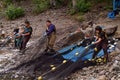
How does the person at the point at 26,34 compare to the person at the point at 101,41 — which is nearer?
the person at the point at 101,41

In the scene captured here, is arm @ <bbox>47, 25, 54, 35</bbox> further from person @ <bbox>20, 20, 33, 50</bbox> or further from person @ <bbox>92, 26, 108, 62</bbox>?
person @ <bbox>92, 26, 108, 62</bbox>

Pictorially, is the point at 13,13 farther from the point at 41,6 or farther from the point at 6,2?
the point at 6,2

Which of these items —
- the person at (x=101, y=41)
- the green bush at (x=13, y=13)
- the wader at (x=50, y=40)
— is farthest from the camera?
the green bush at (x=13, y=13)

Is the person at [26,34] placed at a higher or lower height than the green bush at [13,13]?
higher

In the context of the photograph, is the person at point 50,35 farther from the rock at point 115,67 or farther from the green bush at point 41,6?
the green bush at point 41,6

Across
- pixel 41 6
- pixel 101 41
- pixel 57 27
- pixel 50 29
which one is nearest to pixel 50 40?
pixel 50 29

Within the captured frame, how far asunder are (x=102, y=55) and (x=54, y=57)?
2.08 meters

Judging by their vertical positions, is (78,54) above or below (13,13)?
above

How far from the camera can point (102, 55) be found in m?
14.6

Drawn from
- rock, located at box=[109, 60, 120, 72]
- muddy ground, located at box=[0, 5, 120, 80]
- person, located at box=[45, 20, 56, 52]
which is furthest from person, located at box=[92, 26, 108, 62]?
person, located at box=[45, 20, 56, 52]

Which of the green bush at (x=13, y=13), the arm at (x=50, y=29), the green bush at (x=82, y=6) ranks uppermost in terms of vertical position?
the arm at (x=50, y=29)

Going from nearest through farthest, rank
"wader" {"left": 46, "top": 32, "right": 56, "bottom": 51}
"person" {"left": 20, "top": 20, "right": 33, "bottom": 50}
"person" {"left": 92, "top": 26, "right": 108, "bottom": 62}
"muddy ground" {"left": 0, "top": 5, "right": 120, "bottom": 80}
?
"muddy ground" {"left": 0, "top": 5, "right": 120, "bottom": 80} → "person" {"left": 92, "top": 26, "right": 108, "bottom": 62} → "wader" {"left": 46, "top": 32, "right": 56, "bottom": 51} → "person" {"left": 20, "top": 20, "right": 33, "bottom": 50}

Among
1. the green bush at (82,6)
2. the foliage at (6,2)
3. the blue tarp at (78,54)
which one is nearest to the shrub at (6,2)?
the foliage at (6,2)

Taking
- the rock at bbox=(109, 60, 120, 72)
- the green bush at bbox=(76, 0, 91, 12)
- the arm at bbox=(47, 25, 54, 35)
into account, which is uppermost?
the arm at bbox=(47, 25, 54, 35)
